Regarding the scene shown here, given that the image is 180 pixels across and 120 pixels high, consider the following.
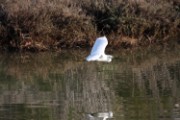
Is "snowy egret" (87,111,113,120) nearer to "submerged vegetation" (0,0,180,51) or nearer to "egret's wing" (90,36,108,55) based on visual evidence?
"egret's wing" (90,36,108,55)

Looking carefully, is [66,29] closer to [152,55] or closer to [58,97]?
[152,55]

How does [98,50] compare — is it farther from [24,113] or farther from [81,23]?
[81,23]

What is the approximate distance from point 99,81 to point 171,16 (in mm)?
9761

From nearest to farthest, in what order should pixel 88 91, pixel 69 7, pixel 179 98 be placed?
pixel 179 98
pixel 88 91
pixel 69 7

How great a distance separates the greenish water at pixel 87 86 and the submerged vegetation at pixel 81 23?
1.36 m

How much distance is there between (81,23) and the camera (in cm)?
2133

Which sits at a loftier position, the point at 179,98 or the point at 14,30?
the point at 14,30

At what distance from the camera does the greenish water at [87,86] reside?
10844mm

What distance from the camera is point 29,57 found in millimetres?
19062

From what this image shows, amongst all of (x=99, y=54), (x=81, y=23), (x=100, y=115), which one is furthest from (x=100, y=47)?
(x=81, y=23)

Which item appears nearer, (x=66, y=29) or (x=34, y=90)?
(x=34, y=90)

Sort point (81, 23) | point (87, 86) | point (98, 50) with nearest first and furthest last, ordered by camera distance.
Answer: point (98, 50) < point (87, 86) < point (81, 23)

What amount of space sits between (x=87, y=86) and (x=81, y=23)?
8085 millimetres

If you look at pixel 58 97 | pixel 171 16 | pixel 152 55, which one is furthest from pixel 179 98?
pixel 171 16
